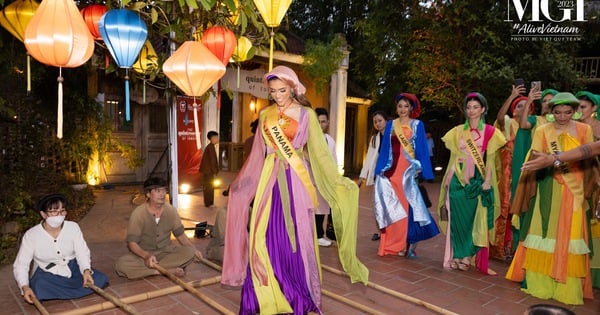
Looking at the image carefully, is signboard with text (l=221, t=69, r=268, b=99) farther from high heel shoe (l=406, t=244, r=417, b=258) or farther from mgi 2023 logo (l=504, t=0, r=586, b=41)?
high heel shoe (l=406, t=244, r=417, b=258)

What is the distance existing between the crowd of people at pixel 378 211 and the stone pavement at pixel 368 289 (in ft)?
0.47

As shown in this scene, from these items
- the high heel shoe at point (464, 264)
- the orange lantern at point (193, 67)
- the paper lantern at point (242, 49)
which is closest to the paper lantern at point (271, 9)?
the orange lantern at point (193, 67)

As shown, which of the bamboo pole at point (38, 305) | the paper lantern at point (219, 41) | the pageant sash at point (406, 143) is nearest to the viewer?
the bamboo pole at point (38, 305)

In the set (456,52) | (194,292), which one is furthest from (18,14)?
(456,52)

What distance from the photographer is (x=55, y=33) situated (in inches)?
134

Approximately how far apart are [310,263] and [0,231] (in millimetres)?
4435

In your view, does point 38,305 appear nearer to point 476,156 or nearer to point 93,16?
point 93,16

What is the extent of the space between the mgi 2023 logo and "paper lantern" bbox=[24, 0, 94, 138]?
33.9ft

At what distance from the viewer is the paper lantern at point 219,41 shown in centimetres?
446

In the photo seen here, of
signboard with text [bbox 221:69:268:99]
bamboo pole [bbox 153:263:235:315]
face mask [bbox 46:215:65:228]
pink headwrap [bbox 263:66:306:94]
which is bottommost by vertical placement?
bamboo pole [bbox 153:263:235:315]

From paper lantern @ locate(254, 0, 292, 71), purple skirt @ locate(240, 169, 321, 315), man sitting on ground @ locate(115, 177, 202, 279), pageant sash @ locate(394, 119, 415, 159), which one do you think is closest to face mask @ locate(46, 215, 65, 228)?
man sitting on ground @ locate(115, 177, 202, 279)

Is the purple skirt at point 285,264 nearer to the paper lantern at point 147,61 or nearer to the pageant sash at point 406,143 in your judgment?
the pageant sash at point 406,143

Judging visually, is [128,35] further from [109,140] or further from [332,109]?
[332,109]

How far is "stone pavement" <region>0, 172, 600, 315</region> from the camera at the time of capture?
12.1 ft
